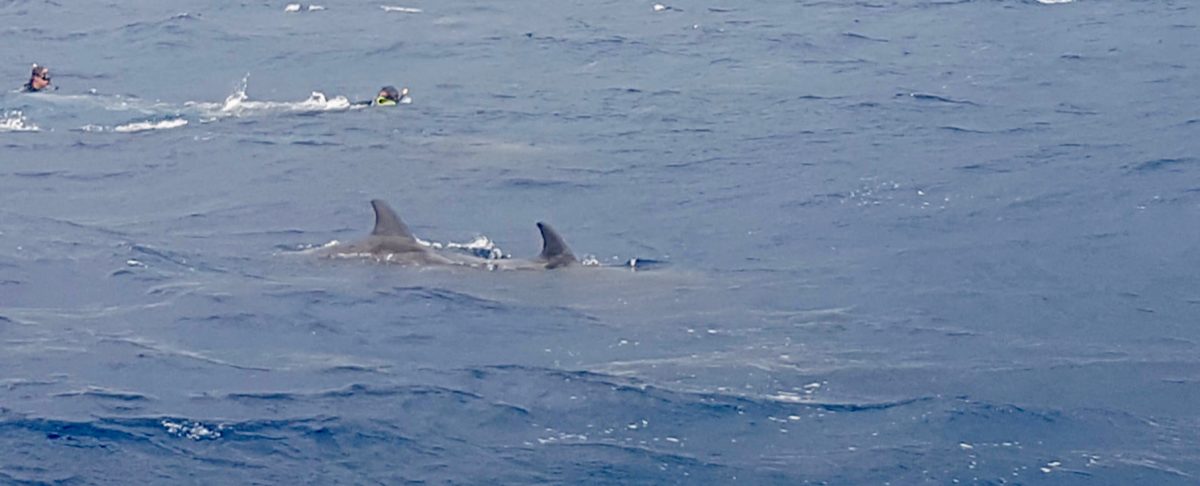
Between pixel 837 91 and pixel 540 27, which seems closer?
pixel 837 91

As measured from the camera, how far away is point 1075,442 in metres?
13.0

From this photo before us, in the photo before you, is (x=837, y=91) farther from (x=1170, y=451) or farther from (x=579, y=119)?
(x=1170, y=451)

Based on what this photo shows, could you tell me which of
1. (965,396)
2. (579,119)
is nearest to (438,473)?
(965,396)

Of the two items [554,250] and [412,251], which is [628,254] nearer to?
[554,250]

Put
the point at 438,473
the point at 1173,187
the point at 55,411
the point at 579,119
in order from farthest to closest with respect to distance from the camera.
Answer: the point at 579,119
the point at 1173,187
the point at 55,411
the point at 438,473

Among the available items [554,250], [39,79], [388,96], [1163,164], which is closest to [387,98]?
[388,96]

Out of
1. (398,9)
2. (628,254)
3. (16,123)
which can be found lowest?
(628,254)

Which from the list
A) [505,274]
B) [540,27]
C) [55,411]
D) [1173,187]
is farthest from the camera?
[540,27]

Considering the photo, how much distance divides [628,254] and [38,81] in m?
14.3

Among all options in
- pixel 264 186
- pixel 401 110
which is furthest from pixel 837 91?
pixel 264 186

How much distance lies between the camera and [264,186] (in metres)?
A: 23.0

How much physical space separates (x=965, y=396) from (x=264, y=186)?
1201 cm

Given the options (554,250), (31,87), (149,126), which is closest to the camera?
(554,250)

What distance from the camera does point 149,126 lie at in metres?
26.6
